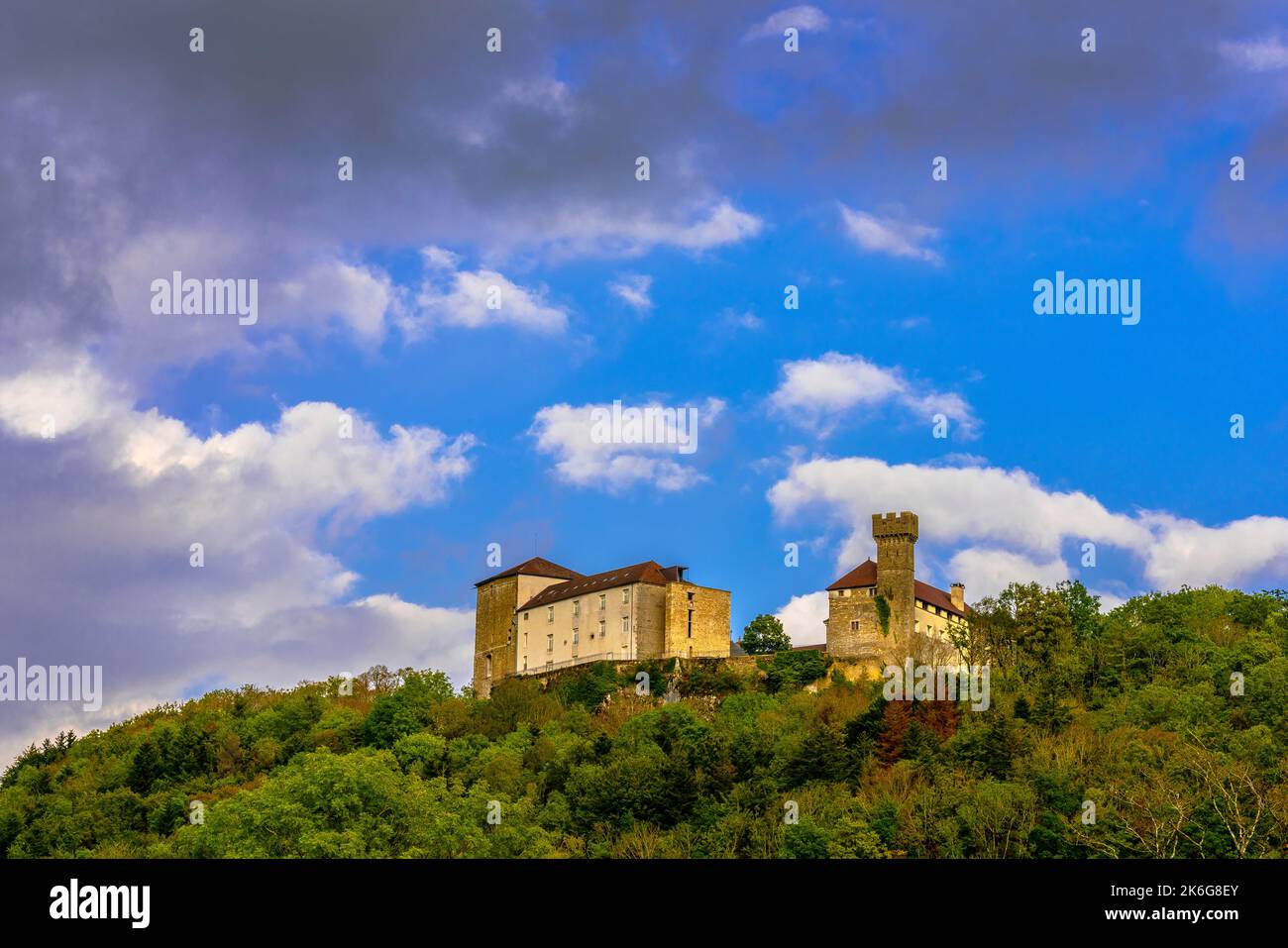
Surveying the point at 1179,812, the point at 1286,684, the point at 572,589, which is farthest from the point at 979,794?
the point at 572,589

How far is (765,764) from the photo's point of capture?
220 feet

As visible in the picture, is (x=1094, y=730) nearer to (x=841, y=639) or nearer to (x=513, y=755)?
(x=841, y=639)

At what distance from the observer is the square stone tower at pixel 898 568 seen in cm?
7925

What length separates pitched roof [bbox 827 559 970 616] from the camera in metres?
80.6

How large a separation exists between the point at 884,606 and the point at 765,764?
15.4 m

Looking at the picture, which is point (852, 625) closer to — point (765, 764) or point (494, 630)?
point (765, 764)

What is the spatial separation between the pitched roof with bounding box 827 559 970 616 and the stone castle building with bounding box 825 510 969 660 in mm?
52
